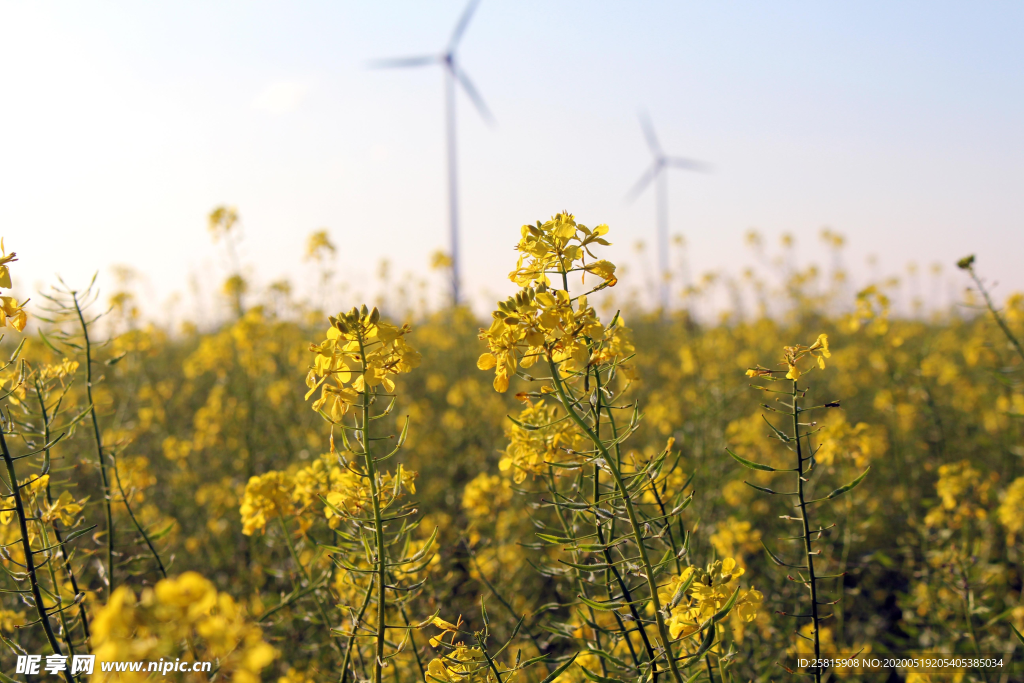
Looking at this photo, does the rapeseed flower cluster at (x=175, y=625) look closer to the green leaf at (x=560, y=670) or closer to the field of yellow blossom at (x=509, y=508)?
the field of yellow blossom at (x=509, y=508)

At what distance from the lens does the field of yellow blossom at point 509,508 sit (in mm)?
1508

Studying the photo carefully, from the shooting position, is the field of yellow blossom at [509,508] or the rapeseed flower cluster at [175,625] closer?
the rapeseed flower cluster at [175,625]

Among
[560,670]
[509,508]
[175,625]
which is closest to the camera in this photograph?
[175,625]

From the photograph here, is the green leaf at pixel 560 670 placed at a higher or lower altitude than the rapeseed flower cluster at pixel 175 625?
lower

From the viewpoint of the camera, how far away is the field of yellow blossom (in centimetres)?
151

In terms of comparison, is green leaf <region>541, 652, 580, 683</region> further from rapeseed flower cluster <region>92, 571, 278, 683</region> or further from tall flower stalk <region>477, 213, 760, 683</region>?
rapeseed flower cluster <region>92, 571, 278, 683</region>

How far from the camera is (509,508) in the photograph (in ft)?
13.2

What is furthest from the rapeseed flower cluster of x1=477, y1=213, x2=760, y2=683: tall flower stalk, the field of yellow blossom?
x1=477, y1=213, x2=760, y2=683: tall flower stalk

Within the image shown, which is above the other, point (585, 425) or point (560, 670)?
point (585, 425)

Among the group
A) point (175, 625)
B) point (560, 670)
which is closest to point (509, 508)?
point (560, 670)

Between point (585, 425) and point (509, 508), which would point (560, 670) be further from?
point (509, 508)

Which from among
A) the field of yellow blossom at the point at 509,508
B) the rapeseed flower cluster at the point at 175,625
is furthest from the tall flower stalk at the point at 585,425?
the rapeseed flower cluster at the point at 175,625

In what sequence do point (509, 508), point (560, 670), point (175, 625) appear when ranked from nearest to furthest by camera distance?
1. point (175, 625)
2. point (560, 670)
3. point (509, 508)

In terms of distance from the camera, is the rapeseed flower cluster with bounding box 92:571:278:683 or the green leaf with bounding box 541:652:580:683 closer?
the rapeseed flower cluster with bounding box 92:571:278:683
